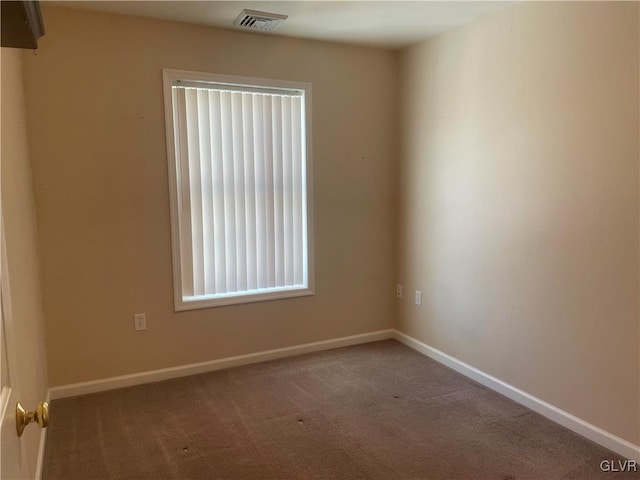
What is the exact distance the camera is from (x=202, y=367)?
11.2ft

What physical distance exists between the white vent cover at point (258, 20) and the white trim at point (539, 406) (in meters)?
2.66

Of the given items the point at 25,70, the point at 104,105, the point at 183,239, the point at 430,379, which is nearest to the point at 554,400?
the point at 430,379

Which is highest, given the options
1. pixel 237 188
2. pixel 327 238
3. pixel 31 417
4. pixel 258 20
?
pixel 258 20

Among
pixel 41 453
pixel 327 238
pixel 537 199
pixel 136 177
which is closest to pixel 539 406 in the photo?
pixel 537 199

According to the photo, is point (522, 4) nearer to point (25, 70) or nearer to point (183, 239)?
point (183, 239)

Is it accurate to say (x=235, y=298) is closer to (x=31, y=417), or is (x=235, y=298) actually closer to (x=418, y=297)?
(x=418, y=297)

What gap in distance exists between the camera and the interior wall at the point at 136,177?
2.90 m

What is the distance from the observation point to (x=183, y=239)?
3330 mm

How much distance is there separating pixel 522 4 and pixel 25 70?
2992 mm

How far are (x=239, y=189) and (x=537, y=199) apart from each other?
6.62 feet

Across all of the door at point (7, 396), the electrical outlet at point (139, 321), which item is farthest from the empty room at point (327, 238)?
the door at point (7, 396)

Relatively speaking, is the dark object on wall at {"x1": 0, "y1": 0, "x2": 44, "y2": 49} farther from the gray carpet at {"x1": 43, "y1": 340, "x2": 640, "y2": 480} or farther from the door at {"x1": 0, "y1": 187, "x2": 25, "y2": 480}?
the gray carpet at {"x1": 43, "y1": 340, "x2": 640, "y2": 480}

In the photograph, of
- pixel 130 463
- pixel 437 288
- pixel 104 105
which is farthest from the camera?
pixel 437 288

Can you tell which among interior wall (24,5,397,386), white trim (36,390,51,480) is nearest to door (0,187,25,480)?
white trim (36,390,51,480)
